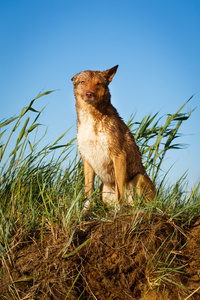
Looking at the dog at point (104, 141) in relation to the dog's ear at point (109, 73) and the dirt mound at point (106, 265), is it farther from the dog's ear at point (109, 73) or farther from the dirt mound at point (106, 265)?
the dirt mound at point (106, 265)

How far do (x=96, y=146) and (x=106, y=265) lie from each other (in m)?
1.56

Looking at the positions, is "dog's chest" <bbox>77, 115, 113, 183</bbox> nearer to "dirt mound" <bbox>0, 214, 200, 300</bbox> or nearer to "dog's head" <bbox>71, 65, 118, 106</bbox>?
"dog's head" <bbox>71, 65, 118, 106</bbox>

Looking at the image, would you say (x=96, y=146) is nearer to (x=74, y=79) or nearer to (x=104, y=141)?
(x=104, y=141)

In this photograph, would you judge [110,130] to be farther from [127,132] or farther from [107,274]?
[107,274]

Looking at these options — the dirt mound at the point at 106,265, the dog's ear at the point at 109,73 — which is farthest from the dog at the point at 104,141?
the dirt mound at the point at 106,265

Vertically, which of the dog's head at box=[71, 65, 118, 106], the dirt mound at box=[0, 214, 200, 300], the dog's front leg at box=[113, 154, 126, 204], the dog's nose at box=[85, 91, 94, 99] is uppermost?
the dog's head at box=[71, 65, 118, 106]

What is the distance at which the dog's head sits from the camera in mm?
3938

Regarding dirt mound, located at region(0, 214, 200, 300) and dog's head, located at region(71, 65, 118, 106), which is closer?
dirt mound, located at region(0, 214, 200, 300)

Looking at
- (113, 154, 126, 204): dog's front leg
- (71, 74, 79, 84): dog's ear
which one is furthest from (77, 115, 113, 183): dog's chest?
(71, 74, 79, 84): dog's ear

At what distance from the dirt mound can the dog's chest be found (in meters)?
1.05

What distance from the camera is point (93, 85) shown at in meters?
4.01

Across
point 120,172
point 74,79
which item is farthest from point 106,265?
point 74,79

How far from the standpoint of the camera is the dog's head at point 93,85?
12.9ft

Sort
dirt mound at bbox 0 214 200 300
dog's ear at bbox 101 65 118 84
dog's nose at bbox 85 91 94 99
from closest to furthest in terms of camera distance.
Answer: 1. dirt mound at bbox 0 214 200 300
2. dog's nose at bbox 85 91 94 99
3. dog's ear at bbox 101 65 118 84
